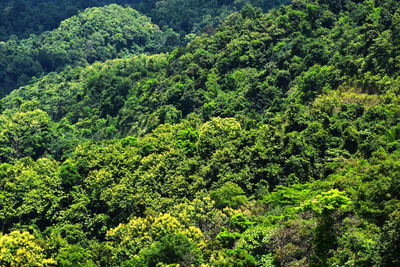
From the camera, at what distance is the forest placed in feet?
101

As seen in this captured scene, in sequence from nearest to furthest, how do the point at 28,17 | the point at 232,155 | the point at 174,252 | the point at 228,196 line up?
the point at 174,252 < the point at 228,196 < the point at 232,155 < the point at 28,17

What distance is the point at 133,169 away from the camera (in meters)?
54.6

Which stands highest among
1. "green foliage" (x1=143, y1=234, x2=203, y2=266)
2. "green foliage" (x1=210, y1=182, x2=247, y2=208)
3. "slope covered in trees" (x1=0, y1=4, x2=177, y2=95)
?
"slope covered in trees" (x1=0, y1=4, x2=177, y2=95)

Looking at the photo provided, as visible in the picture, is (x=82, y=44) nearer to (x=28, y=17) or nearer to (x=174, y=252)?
(x=28, y=17)

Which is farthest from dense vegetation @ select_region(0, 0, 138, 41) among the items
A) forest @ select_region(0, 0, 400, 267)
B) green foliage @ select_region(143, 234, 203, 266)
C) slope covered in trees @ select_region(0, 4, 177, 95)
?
green foliage @ select_region(143, 234, 203, 266)

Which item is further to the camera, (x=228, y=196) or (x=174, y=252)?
(x=228, y=196)

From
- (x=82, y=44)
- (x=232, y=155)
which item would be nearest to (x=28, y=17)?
(x=82, y=44)

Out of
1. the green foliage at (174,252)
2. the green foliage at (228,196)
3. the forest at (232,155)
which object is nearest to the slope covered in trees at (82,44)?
the forest at (232,155)

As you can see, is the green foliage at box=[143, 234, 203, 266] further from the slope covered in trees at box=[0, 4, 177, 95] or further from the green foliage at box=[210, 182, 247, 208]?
the slope covered in trees at box=[0, 4, 177, 95]

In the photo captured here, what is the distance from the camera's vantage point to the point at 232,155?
4916cm

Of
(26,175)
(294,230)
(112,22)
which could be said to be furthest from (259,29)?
(112,22)

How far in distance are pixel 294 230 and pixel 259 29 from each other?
62.4 metres

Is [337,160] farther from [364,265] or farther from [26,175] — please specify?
[26,175]

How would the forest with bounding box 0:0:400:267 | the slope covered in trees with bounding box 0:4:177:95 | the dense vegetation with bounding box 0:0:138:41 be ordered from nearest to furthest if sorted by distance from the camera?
the forest with bounding box 0:0:400:267
the slope covered in trees with bounding box 0:4:177:95
the dense vegetation with bounding box 0:0:138:41
